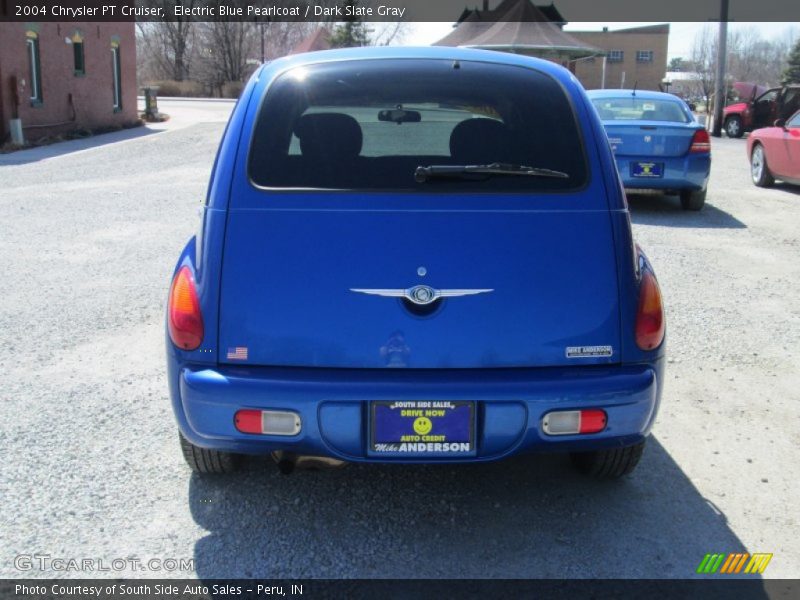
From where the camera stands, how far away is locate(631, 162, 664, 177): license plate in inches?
427

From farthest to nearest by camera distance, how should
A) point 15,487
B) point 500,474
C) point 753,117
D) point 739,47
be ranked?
point 739,47, point 753,117, point 500,474, point 15,487

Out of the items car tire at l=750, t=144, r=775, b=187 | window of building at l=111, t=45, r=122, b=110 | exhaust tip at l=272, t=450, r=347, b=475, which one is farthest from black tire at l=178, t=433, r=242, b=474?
window of building at l=111, t=45, r=122, b=110

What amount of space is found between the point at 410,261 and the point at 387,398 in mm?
475

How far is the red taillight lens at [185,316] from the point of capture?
10.1 feet

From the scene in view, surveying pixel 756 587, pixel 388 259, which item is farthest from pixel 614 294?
pixel 756 587

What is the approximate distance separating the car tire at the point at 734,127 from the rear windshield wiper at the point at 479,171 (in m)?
30.9

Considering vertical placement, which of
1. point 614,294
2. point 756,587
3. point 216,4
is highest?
point 216,4

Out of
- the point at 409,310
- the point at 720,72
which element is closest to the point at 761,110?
the point at 720,72

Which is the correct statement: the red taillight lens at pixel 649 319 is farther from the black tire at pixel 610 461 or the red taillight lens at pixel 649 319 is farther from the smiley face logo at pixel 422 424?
the smiley face logo at pixel 422 424

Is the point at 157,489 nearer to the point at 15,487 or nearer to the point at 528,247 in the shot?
the point at 15,487

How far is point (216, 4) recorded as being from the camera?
62875 mm

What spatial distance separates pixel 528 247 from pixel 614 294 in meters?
0.35

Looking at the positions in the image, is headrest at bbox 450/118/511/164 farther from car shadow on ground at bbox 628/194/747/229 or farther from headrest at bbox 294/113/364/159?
car shadow on ground at bbox 628/194/747/229

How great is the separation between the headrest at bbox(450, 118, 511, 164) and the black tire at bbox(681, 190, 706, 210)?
865 cm
